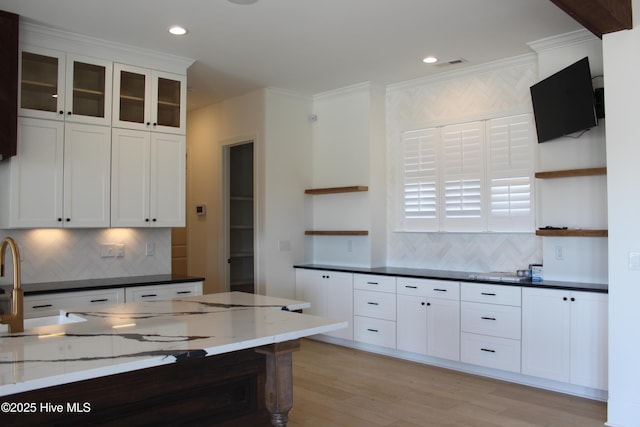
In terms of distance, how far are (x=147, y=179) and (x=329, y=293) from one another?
2.29 metres

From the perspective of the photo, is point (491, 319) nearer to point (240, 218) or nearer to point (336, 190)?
point (336, 190)

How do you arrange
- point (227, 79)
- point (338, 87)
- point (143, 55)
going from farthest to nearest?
1. point (338, 87)
2. point (227, 79)
3. point (143, 55)

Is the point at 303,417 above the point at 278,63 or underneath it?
underneath

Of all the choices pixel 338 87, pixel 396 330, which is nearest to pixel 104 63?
pixel 338 87

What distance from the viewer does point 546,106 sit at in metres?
4.32

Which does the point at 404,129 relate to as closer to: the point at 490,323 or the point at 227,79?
the point at 227,79

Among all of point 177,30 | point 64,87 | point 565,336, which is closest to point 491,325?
point 565,336

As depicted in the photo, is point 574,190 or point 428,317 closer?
point 574,190

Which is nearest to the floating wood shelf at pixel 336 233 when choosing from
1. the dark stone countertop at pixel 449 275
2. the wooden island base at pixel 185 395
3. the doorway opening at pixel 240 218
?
the dark stone countertop at pixel 449 275

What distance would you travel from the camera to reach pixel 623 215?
3.31 m

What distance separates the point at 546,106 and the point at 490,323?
1.89 meters

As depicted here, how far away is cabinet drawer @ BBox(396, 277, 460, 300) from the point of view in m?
4.61

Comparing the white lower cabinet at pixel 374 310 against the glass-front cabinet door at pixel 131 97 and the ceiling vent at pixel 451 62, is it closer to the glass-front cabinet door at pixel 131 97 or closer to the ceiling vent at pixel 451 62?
the ceiling vent at pixel 451 62

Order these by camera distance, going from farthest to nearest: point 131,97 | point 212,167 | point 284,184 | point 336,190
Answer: point 212,167, point 284,184, point 336,190, point 131,97
